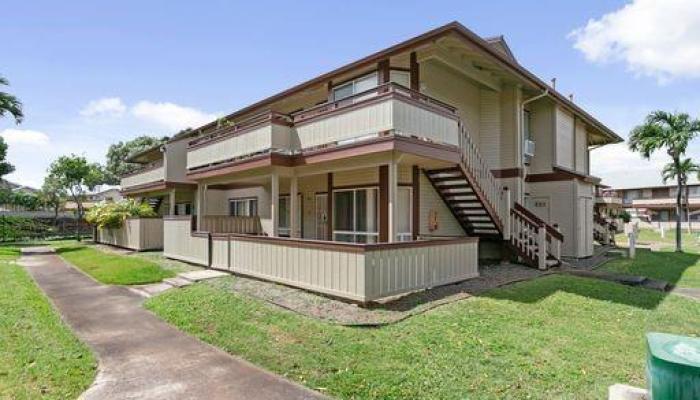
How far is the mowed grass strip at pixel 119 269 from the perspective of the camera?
41.5ft

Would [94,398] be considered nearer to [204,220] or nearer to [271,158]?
[271,158]

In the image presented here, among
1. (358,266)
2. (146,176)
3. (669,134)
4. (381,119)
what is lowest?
(358,266)

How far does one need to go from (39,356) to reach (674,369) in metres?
7.71

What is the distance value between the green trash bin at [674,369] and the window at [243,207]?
18.4 m

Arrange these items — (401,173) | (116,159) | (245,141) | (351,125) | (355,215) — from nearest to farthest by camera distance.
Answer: (351,125), (401,173), (245,141), (355,215), (116,159)

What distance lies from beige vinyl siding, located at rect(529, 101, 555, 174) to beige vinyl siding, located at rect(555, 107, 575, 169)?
0.40 metres

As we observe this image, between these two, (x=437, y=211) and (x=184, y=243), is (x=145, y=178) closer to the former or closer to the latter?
(x=184, y=243)

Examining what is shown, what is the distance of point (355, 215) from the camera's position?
1405 cm

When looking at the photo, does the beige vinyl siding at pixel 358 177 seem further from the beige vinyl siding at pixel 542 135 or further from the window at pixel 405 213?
the beige vinyl siding at pixel 542 135

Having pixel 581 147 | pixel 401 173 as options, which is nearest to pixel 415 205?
pixel 401 173

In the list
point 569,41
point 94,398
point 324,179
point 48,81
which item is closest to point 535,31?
point 569,41

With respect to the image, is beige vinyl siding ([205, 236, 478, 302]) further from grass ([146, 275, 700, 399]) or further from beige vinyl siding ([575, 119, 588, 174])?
beige vinyl siding ([575, 119, 588, 174])

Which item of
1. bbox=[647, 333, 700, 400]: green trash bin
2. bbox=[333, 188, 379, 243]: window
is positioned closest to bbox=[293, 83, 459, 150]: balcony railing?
bbox=[333, 188, 379, 243]: window

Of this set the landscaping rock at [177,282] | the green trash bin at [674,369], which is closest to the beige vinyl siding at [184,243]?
the landscaping rock at [177,282]
